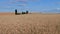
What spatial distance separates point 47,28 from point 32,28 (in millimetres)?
1055

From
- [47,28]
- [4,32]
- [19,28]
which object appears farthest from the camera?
[47,28]

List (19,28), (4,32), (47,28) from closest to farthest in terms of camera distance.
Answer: (4,32) → (19,28) → (47,28)

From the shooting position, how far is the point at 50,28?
10.0 m

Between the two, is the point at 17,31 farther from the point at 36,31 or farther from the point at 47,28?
the point at 47,28

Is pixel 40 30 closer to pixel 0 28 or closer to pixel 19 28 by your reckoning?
pixel 19 28

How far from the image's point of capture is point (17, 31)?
8883 millimetres

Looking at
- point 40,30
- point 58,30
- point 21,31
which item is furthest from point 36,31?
point 58,30

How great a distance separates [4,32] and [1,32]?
0.21m

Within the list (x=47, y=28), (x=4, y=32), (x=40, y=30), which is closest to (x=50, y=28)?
(x=47, y=28)

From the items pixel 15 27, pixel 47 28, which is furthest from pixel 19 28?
pixel 47 28

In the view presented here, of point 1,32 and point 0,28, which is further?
point 0,28

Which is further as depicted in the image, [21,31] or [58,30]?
[58,30]

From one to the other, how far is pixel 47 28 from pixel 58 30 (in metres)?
0.77

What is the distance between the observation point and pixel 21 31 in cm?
889
